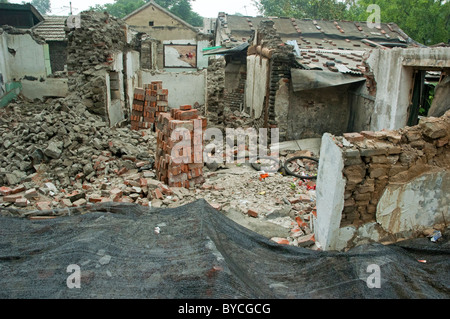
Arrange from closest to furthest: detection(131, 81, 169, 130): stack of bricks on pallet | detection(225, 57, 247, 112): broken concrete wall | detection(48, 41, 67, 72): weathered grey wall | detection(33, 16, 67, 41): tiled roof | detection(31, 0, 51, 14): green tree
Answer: detection(131, 81, 169, 130): stack of bricks on pallet → detection(225, 57, 247, 112): broken concrete wall → detection(33, 16, 67, 41): tiled roof → detection(48, 41, 67, 72): weathered grey wall → detection(31, 0, 51, 14): green tree

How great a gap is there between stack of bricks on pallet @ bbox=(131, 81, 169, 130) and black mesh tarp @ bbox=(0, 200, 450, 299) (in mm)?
7120

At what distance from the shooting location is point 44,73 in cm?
1431

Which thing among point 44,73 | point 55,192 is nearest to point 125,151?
point 55,192

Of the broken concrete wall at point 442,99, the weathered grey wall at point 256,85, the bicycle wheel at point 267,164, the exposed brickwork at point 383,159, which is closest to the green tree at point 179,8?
the weathered grey wall at point 256,85

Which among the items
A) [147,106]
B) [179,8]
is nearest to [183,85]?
[147,106]

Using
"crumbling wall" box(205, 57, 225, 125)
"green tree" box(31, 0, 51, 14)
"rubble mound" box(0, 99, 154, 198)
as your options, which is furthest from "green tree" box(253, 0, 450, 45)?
"green tree" box(31, 0, 51, 14)

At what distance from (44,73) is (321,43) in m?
12.0

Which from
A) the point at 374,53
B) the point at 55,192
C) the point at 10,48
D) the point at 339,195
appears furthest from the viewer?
the point at 10,48

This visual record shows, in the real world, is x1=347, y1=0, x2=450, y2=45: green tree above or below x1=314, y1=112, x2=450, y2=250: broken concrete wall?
above

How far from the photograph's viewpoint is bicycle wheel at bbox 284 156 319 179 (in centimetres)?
777

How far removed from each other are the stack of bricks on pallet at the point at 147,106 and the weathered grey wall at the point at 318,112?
4278 mm

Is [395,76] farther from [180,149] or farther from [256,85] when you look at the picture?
[256,85]

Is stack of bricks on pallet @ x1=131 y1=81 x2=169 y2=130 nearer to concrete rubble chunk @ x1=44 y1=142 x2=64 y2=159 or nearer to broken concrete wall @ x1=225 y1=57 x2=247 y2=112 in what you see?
concrete rubble chunk @ x1=44 y1=142 x2=64 y2=159
